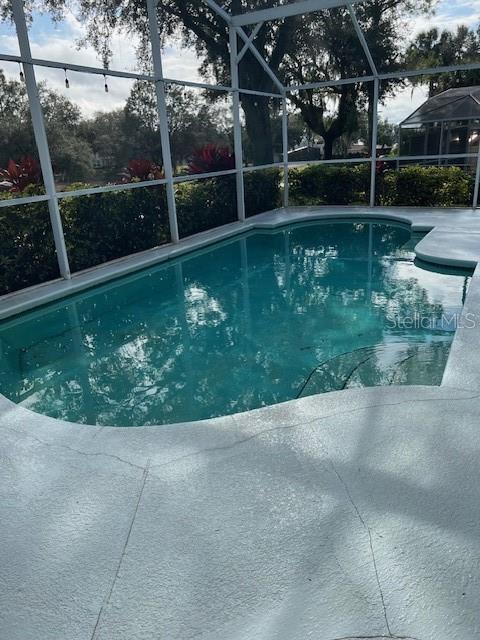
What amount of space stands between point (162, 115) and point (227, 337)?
441 centimetres

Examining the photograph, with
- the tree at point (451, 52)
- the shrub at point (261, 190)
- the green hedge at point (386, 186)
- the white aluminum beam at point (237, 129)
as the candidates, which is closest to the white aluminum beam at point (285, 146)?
the shrub at point (261, 190)

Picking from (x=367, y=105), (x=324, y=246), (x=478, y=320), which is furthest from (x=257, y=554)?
(x=367, y=105)

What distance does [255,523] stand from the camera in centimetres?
184

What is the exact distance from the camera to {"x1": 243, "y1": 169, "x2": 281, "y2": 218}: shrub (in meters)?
10.0

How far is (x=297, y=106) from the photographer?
41.9 feet

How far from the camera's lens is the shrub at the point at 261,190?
10.0 meters

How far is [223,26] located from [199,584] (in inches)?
436

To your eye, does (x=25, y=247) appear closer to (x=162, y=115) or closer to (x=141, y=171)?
(x=141, y=171)

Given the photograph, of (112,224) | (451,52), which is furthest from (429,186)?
(451,52)

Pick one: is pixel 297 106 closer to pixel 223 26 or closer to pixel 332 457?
pixel 223 26

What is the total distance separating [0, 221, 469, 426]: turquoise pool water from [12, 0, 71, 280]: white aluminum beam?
2.27ft

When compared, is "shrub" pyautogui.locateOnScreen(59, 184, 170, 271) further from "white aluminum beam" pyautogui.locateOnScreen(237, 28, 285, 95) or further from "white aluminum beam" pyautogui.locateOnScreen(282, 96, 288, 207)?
"white aluminum beam" pyautogui.locateOnScreen(282, 96, 288, 207)

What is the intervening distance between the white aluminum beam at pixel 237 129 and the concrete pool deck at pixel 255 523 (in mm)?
7323

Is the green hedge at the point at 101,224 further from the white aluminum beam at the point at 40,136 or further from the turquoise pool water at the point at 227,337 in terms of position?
the turquoise pool water at the point at 227,337
